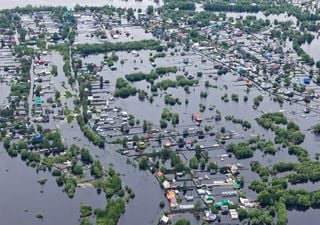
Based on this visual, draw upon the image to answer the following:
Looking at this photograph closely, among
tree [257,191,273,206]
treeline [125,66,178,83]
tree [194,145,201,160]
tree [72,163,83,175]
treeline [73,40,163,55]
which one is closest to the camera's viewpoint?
tree [257,191,273,206]

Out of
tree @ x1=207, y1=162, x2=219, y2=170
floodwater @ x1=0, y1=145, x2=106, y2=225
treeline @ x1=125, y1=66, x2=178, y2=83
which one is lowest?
floodwater @ x1=0, y1=145, x2=106, y2=225

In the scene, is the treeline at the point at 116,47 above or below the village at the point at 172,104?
above

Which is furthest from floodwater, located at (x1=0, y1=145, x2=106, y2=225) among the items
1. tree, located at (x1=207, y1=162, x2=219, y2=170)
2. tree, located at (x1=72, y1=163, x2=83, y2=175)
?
tree, located at (x1=207, y1=162, x2=219, y2=170)

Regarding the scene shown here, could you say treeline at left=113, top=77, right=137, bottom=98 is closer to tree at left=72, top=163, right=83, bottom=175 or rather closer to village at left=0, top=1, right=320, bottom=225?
village at left=0, top=1, right=320, bottom=225

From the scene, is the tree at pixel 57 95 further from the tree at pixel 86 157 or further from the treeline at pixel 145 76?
the tree at pixel 86 157

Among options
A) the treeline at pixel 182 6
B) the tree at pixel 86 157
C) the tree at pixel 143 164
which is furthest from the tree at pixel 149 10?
the tree at pixel 143 164

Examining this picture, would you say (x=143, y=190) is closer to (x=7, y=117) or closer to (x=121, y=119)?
(x=121, y=119)

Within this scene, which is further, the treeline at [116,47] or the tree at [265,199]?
the treeline at [116,47]

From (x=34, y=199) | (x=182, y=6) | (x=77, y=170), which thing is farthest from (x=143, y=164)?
(x=182, y=6)
